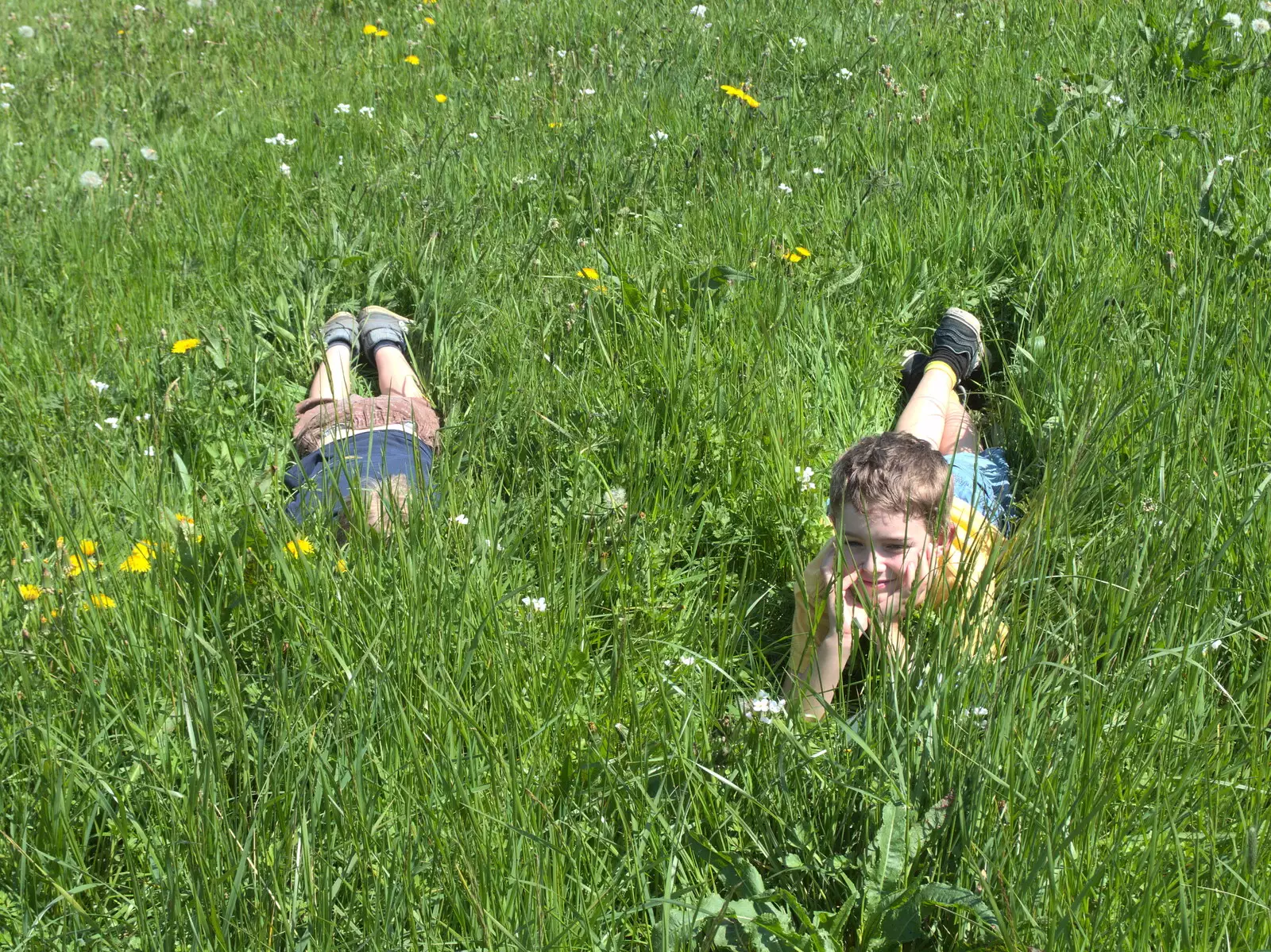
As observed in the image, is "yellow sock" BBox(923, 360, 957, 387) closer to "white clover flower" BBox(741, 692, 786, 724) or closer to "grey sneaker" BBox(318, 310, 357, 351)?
"white clover flower" BBox(741, 692, 786, 724)

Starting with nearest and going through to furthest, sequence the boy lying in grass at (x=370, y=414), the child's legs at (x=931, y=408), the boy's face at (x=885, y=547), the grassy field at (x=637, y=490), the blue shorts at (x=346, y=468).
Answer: the grassy field at (x=637, y=490) → the blue shorts at (x=346, y=468) → the boy's face at (x=885, y=547) → the boy lying in grass at (x=370, y=414) → the child's legs at (x=931, y=408)

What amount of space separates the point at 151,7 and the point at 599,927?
22.0ft

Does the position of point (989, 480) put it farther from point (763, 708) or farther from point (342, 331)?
point (342, 331)

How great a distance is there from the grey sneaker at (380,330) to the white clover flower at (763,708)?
2.08 metres

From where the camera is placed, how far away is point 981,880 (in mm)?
1401

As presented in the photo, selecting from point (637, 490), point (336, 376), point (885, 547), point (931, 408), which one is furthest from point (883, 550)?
point (336, 376)

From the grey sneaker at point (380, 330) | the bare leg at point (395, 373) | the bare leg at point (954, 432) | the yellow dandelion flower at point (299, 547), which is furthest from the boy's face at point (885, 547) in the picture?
the grey sneaker at point (380, 330)

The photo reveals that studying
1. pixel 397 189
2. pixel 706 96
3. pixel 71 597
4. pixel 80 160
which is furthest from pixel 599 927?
pixel 80 160

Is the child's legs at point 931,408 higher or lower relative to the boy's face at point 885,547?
higher

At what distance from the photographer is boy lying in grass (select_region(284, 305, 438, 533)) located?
267 centimetres

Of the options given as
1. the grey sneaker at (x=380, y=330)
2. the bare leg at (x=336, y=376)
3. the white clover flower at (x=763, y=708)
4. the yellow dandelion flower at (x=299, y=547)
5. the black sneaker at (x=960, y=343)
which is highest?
the grey sneaker at (x=380, y=330)

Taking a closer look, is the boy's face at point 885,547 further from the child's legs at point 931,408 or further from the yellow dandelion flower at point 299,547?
the yellow dandelion flower at point 299,547

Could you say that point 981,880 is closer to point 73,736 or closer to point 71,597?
point 73,736

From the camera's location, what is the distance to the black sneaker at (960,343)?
10.2ft
